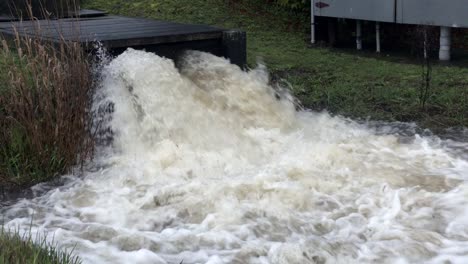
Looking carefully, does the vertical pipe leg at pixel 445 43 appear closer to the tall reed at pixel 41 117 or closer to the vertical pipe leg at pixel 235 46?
the vertical pipe leg at pixel 235 46

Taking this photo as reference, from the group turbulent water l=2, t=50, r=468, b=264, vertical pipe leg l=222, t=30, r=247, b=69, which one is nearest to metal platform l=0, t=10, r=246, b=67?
vertical pipe leg l=222, t=30, r=247, b=69

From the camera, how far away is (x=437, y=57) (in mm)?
10008

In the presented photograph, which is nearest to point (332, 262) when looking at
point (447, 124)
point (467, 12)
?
point (447, 124)

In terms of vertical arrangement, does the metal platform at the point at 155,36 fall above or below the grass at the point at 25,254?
above

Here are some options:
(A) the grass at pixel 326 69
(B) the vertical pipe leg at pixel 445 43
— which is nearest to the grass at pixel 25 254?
(A) the grass at pixel 326 69

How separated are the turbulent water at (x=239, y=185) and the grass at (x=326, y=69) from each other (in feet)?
1.64

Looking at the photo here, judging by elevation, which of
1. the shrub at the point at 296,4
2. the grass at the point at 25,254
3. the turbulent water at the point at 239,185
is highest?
the shrub at the point at 296,4

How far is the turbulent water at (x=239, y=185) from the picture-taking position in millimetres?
4566

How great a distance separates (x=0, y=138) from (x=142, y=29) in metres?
3.18

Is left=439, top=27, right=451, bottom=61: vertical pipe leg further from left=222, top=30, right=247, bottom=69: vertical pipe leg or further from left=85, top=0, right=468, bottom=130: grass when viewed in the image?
left=222, top=30, right=247, bottom=69: vertical pipe leg

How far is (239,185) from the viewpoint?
5.63 m

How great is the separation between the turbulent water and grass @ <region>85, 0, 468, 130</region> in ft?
A: 1.64

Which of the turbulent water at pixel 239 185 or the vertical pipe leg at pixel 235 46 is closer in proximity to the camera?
the turbulent water at pixel 239 185

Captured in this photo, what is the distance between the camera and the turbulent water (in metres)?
4.57
